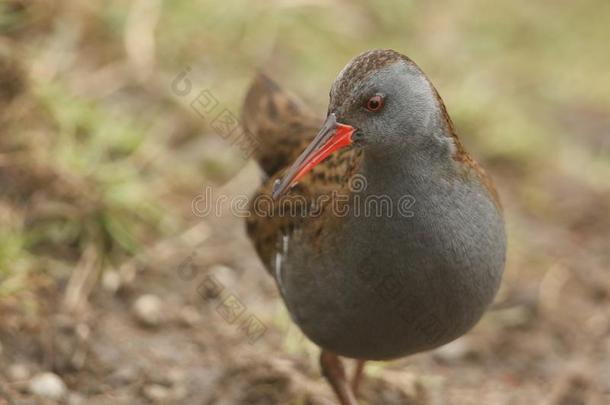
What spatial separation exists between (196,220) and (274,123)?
1.23 meters

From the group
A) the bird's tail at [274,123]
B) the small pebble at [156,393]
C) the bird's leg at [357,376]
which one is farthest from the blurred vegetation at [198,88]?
the bird's leg at [357,376]

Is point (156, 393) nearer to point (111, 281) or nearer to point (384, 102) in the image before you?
point (111, 281)

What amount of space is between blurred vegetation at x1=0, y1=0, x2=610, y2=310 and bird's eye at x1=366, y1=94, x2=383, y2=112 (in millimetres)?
2101

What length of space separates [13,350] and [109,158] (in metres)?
1.61

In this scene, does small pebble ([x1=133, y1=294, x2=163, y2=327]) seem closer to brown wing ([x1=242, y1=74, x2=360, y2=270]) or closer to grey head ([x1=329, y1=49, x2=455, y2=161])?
brown wing ([x1=242, y1=74, x2=360, y2=270])

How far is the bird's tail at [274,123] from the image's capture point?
4516mm

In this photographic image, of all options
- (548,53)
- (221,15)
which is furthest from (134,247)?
(548,53)

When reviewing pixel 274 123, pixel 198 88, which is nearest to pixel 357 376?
pixel 274 123

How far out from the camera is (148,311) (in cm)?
497

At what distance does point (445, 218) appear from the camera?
135 inches

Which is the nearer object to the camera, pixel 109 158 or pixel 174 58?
pixel 109 158

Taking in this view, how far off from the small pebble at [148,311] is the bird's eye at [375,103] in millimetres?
2122

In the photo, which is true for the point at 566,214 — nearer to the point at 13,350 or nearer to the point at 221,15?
the point at 221,15

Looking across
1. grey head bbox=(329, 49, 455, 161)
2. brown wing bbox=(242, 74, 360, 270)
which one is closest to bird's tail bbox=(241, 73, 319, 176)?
brown wing bbox=(242, 74, 360, 270)
